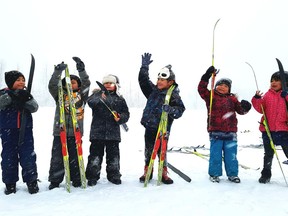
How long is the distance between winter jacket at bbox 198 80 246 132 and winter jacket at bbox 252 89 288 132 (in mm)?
384

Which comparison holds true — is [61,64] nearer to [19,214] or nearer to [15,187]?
[15,187]

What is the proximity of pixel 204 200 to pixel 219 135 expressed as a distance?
65.5 inches

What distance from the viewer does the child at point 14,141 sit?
489 cm

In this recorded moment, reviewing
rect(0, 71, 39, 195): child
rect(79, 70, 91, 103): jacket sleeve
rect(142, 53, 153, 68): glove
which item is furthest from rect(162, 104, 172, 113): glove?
rect(0, 71, 39, 195): child

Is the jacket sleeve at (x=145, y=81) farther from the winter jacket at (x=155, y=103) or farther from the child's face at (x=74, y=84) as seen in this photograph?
the child's face at (x=74, y=84)

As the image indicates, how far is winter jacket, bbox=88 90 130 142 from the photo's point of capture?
5.48 meters

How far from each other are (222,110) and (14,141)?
11.9ft

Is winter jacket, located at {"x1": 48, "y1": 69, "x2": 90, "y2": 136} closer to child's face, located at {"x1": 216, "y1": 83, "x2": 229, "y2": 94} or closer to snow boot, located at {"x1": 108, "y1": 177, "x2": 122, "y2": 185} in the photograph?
snow boot, located at {"x1": 108, "y1": 177, "x2": 122, "y2": 185}

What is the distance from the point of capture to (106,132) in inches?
216

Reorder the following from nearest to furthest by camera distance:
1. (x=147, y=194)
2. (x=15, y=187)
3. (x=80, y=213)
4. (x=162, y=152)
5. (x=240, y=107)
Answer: (x=80, y=213) < (x=147, y=194) < (x=15, y=187) < (x=162, y=152) < (x=240, y=107)

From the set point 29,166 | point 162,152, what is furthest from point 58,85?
point 162,152

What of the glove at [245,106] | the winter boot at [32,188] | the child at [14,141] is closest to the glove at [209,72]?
the glove at [245,106]

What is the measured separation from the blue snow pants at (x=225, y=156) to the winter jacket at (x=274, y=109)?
662 mm

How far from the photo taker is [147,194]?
4.63 metres
